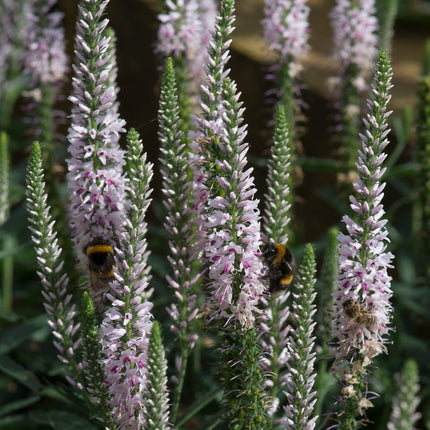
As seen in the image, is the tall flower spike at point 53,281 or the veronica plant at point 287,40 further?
the veronica plant at point 287,40

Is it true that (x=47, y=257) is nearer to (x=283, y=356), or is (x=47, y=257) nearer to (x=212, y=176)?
(x=212, y=176)

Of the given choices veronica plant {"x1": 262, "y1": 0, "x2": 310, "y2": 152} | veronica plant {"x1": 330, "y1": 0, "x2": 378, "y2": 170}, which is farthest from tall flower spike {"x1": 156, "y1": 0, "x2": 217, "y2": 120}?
veronica plant {"x1": 330, "y1": 0, "x2": 378, "y2": 170}

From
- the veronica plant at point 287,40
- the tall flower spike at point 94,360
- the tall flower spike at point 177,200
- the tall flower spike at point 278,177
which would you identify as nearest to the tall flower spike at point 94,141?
the tall flower spike at point 177,200

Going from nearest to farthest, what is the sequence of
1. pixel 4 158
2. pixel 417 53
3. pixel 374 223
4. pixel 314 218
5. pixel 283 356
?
1. pixel 374 223
2. pixel 283 356
3. pixel 4 158
4. pixel 314 218
5. pixel 417 53

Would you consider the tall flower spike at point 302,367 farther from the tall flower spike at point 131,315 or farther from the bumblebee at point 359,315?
the tall flower spike at point 131,315

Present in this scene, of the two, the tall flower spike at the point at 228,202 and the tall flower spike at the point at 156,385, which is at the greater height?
the tall flower spike at the point at 228,202

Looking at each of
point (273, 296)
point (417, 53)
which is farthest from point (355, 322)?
point (417, 53)

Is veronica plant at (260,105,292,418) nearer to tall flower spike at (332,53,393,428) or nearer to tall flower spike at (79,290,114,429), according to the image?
tall flower spike at (332,53,393,428)

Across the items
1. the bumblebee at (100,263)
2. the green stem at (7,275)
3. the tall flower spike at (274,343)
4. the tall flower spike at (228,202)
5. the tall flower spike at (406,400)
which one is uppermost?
the tall flower spike at (228,202)
